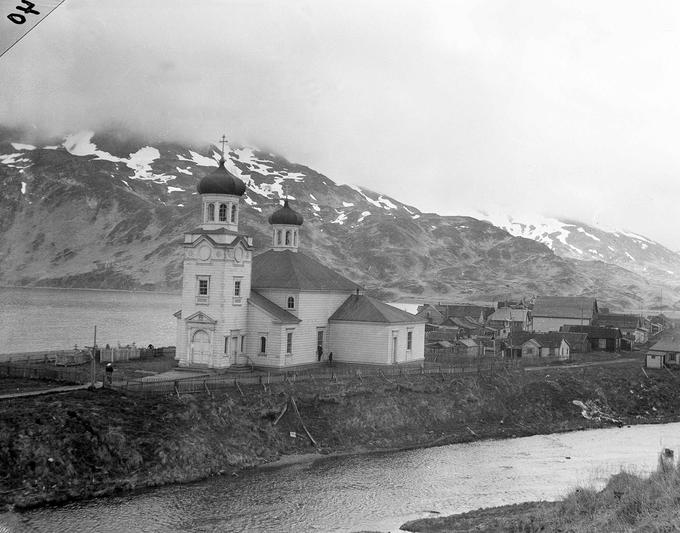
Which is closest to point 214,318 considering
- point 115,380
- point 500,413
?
point 115,380

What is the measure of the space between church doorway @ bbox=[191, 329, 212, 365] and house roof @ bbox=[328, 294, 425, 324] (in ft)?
39.5

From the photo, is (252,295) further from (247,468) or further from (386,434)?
(247,468)

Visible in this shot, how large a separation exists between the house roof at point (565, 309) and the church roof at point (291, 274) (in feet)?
183

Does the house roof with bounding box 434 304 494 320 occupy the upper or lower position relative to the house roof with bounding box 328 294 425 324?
upper

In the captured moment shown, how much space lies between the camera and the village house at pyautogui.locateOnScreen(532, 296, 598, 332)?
4424 inches

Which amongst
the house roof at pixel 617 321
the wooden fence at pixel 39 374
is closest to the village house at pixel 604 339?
the house roof at pixel 617 321

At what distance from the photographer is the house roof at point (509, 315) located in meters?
119

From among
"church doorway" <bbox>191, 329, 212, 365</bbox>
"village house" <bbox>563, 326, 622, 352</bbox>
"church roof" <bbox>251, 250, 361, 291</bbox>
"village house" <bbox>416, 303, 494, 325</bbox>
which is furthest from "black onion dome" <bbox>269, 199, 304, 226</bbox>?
"village house" <bbox>416, 303, 494, 325</bbox>

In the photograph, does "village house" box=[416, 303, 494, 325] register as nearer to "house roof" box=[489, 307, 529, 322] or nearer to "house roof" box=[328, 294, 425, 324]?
"house roof" box=[489, 307, 529, 322]

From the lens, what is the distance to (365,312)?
205 ft

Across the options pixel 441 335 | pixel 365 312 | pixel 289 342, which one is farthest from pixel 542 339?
pixel 289 342

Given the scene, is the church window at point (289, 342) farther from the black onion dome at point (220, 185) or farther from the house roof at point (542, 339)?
the house roof at point (542, 339)

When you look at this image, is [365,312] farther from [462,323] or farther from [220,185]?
[462,323]

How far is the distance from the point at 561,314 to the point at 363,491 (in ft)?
270
